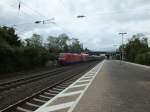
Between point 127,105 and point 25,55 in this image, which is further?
point 25,55

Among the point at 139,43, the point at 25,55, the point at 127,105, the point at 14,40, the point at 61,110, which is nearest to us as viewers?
the point at 61,110

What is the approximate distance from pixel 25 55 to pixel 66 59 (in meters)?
23.8

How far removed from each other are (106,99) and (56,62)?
67.9 m

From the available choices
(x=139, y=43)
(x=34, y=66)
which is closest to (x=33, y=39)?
(x=139, y=43)

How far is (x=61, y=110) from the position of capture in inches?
516

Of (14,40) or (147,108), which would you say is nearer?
(147,108)

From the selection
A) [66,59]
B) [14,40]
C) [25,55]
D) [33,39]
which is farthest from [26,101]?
[33,39]

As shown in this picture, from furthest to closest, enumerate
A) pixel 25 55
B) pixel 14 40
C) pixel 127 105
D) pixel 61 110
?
pixel 14 40 → pixel 25 55 → pixel 127 105 → pixel 61 110

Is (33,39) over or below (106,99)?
over

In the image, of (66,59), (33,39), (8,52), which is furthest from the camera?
(33,39)

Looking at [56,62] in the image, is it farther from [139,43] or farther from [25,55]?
[139,43]

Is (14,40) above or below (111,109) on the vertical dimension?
above

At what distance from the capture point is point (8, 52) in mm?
47594

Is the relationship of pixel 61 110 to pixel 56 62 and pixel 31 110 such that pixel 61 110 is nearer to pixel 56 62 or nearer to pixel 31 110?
pixel 31 110
